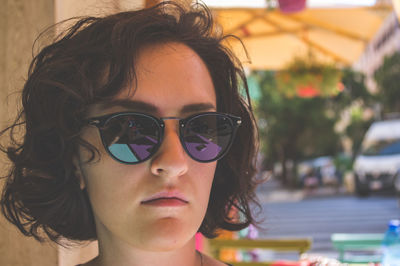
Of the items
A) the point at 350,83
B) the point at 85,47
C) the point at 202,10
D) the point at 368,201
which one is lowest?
the point at 368,201

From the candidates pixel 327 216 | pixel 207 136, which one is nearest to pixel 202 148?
pixel 207 136

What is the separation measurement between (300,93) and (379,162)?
813 centimetres

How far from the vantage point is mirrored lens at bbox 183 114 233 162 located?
2.97 ft

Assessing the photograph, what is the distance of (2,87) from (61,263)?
0.53 metres

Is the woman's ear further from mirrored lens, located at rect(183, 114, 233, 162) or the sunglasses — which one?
mirrored lens, located at rect(183, 114, 233, 162)

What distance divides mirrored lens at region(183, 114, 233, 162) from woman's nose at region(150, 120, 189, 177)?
0.07 ft

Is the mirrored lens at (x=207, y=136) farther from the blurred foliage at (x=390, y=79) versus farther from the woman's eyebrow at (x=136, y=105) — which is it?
the blurred foliage at (x=390, y=79)

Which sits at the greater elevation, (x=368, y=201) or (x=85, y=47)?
(x=85, y=47)

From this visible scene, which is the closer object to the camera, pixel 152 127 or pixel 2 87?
pixel 152 127

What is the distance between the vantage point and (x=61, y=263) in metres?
1.25

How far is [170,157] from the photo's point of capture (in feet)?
2.80

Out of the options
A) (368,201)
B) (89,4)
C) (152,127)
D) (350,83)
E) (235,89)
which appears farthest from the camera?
(350,83)

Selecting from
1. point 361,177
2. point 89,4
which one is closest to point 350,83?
point 361,177

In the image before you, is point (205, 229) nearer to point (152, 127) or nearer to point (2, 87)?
point (152, 127)
